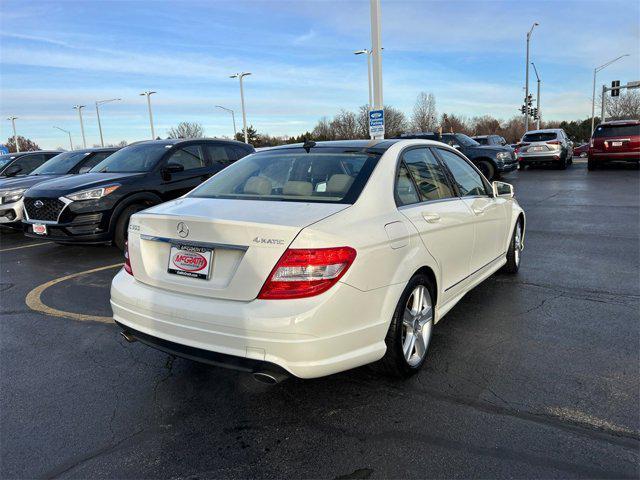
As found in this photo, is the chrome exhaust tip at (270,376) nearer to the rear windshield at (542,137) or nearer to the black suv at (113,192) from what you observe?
the black suv at (113,192)

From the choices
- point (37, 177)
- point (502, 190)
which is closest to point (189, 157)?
point (37, 177)

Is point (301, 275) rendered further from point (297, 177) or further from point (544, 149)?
point (544, 149)

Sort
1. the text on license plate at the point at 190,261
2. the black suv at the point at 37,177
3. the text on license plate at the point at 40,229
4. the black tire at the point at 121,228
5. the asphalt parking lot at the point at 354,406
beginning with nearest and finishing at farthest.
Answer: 1. the asphalt parking lot at the point at 354,406
2. the text on license plate at the point at 190,261
3. the text on license plate at the point at 40,229
4. the black tire at the point at 121,228
5. the black suv at the point at 37,177

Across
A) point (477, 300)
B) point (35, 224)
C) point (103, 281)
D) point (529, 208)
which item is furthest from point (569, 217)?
point (35, 224)

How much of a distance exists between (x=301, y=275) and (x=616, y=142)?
1929 centimetres

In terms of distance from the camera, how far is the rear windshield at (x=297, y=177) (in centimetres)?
325

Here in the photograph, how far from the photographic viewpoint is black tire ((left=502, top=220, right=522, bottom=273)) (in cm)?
556

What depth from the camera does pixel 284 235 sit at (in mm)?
2641

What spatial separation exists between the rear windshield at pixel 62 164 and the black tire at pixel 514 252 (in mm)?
9022

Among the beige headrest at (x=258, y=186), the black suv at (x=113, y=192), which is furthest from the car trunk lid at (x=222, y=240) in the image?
the black suv at (x=113, y=192)

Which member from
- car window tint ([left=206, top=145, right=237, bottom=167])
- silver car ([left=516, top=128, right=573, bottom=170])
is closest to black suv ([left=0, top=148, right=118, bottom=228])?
car window tint ([left=206, top=145, right=237, bottom=167])

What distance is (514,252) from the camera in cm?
565

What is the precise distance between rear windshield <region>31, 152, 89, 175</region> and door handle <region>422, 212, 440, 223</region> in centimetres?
923

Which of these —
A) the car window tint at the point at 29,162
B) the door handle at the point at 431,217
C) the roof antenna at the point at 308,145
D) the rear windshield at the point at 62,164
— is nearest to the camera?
the door handle at the point at 431,217
